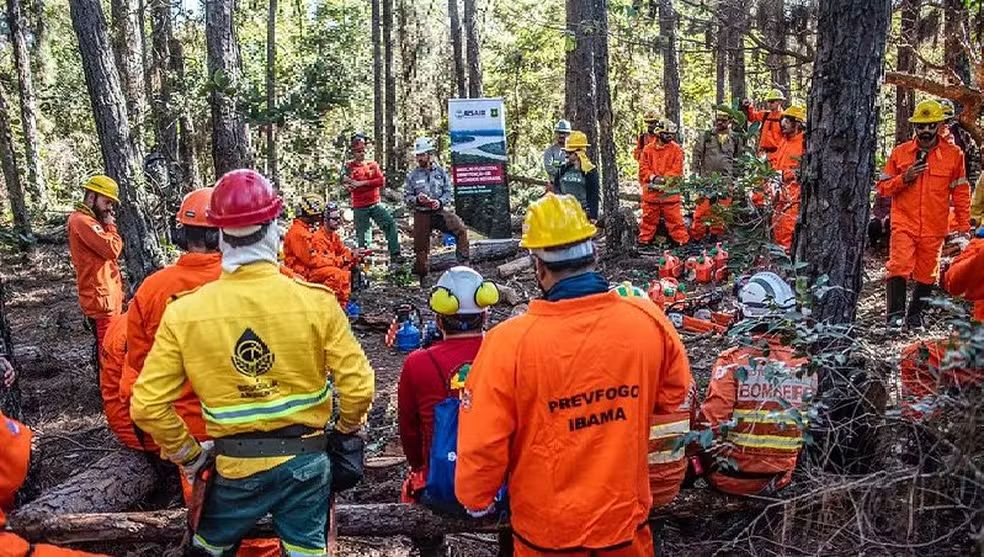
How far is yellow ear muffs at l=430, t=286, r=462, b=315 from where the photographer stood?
11.1 feet

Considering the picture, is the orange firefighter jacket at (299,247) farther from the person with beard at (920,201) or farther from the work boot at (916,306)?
the work boot at (916,306)

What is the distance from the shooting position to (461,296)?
11.2 feet

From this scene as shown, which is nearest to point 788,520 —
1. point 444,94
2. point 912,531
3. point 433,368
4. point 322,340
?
point 912,531

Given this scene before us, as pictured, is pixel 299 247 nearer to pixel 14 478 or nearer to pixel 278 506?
pixel 278 506

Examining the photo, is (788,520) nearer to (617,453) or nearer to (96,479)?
(617,453)

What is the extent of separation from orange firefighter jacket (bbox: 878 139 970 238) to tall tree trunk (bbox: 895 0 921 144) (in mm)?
1282

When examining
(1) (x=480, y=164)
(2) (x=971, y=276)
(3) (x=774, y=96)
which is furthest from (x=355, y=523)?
(1) (x=480, y=164)

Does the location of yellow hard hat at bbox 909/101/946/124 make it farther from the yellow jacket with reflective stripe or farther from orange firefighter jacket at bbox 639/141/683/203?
the yellow jacket with reflective stripe

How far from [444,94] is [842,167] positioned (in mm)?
20516

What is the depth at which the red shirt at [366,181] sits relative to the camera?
37.7ft

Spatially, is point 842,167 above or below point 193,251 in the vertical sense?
above

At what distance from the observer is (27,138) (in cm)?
1655

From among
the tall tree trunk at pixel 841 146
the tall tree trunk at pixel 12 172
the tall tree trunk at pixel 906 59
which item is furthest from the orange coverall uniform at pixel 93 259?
the tall tree trunk at pixel 12 172

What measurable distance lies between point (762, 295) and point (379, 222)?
345 inches
